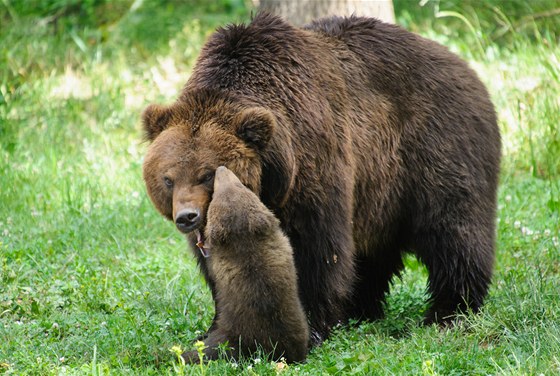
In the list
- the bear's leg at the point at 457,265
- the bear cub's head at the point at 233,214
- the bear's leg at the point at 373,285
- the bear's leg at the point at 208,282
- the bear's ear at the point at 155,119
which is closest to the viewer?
the bear cub's head at the point at 233,214

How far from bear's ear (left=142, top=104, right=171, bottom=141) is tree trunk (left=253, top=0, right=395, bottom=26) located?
387cm

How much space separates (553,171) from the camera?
916cm

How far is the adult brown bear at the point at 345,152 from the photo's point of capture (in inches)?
216

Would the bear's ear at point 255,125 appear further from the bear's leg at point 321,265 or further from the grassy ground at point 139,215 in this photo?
the grassy ground at point 139,215

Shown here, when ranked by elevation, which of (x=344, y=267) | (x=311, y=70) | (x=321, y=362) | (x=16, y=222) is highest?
(x=311, y=70)

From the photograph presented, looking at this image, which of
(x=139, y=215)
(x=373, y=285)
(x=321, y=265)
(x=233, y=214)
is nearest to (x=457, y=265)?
(x=373, y=285)

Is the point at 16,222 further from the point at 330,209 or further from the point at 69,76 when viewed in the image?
the point at 69,76

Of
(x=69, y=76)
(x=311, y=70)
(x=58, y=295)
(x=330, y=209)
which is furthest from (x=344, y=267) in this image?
(x=69, y=76)

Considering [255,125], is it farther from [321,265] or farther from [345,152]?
[321,265]

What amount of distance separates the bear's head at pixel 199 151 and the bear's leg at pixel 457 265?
177 cm

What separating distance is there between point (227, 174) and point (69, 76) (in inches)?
302

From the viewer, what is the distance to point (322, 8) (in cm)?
934

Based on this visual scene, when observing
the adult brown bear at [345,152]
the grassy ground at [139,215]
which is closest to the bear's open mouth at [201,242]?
the adult brown bear at [345,152]

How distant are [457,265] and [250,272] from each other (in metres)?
2.06
